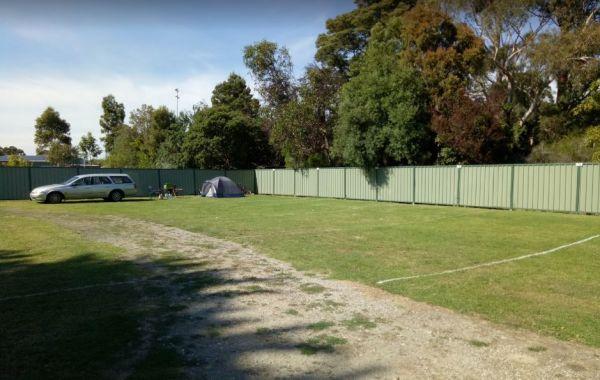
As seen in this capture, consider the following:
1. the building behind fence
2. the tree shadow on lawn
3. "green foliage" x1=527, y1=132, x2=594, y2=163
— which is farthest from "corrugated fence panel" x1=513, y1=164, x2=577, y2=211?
the tree shadow on lawn

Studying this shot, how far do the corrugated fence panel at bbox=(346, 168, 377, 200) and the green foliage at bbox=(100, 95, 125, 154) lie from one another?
44.9 metres

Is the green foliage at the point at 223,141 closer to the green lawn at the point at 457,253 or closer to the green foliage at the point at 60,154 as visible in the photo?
the green lawn at the point at 457,253

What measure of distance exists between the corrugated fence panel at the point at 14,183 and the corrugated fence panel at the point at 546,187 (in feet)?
80.6

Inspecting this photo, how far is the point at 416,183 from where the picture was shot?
21.8 meters

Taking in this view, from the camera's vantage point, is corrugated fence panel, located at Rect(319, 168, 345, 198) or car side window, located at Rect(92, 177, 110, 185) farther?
corrugated fence panel, located at Rect(319, 168, 345, 198)

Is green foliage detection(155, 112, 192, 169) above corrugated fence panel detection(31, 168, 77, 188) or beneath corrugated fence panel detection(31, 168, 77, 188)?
above

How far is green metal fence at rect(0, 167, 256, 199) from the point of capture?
24703 millimetres

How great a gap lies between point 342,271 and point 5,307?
176 inches

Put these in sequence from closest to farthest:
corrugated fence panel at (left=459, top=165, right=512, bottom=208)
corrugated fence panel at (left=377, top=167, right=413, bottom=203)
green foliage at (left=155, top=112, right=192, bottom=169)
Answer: corrugated fence panel at (left=459, top=165, right=512, bottom=208) → corrugated fence panel at (left=377, top=167, right=413, bottom=203) → green foliage at (left=155, top=112, right=192, bottom=169)

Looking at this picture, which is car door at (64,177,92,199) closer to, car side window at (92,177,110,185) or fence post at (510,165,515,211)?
car side window at (92,177,110,185)

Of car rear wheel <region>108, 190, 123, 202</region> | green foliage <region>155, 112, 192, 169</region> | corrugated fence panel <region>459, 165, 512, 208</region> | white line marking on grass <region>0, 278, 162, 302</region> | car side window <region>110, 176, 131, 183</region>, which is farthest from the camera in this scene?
green foliage <region>155, 112, 192, 169</region>

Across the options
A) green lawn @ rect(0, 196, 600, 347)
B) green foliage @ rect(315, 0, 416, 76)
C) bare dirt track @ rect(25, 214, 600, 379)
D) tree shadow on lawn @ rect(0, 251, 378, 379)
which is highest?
green foliage @ rect(315, 0, 416, 76)

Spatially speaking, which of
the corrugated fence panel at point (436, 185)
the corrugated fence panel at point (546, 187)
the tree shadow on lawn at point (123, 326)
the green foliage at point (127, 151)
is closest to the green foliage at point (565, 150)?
the corrugated fence panel at point (546, 187)

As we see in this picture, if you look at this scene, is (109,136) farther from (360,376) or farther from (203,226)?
(360,376)
